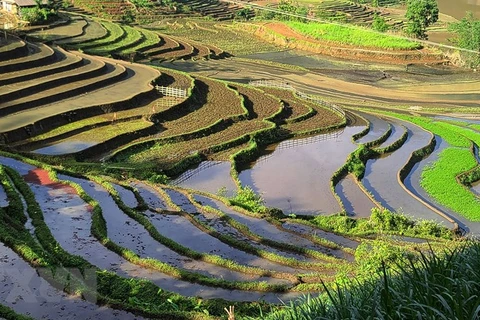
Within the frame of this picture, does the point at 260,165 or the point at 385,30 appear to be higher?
the point at 385,30

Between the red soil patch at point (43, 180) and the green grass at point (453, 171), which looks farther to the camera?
the green grass at point (453, 171)

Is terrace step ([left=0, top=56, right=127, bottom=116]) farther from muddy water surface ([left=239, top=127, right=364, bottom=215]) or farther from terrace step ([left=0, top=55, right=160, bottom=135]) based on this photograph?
muddy water surface ([left=239, top=127, right=364, bottom=215])

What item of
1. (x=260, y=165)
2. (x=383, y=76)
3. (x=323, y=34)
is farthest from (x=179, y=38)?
(x=260, y=165)

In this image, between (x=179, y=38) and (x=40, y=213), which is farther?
(x=179, y=38)

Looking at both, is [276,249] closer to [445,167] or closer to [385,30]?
[445,167]

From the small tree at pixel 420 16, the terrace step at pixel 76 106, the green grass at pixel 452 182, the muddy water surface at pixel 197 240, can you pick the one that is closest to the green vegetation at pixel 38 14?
the terrace step at pixel 76 106

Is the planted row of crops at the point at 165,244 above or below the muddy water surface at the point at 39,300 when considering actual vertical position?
below

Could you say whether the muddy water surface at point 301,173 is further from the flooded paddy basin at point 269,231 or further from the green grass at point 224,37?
the green grass at point 224,37
